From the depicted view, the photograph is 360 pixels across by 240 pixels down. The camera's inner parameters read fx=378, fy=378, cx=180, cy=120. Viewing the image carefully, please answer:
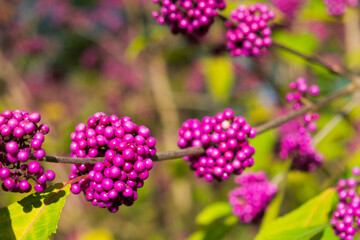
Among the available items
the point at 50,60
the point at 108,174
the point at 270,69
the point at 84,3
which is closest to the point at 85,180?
the point at 108,174

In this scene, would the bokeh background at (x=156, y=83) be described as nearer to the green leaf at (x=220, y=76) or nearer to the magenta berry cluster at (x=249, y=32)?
the green leaf at (x=220, y=76)

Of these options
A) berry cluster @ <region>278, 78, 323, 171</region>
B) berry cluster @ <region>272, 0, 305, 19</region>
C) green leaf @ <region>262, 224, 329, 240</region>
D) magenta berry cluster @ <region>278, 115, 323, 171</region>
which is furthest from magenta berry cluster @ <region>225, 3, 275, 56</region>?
berry cluster @ <region>272, 0, 305, 19</region>

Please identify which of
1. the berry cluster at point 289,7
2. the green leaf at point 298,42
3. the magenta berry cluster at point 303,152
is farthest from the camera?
the berry cluster at point 289,7

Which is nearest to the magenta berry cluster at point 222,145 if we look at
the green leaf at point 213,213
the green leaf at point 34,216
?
the green leaf at point 34,216

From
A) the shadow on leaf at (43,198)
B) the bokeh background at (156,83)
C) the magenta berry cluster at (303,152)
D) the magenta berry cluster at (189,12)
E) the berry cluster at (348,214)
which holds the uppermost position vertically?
the magenta berry cluster at (189,12)

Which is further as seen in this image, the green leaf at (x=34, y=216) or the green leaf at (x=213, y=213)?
the green leaf at (x=213, y=213)

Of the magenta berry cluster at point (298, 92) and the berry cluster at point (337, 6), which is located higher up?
the berry cluster at point (337, 6)

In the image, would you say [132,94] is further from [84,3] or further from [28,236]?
[28,236]

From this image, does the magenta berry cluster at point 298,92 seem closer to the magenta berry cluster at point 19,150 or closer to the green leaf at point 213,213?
the green leaf at point 213,213

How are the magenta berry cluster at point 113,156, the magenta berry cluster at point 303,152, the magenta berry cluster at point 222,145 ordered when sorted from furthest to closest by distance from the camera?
the magenta berry cluster at point 303,152 → the magenta berry cluster at point 222,145 → the magenta berry cluster at point 113,156
